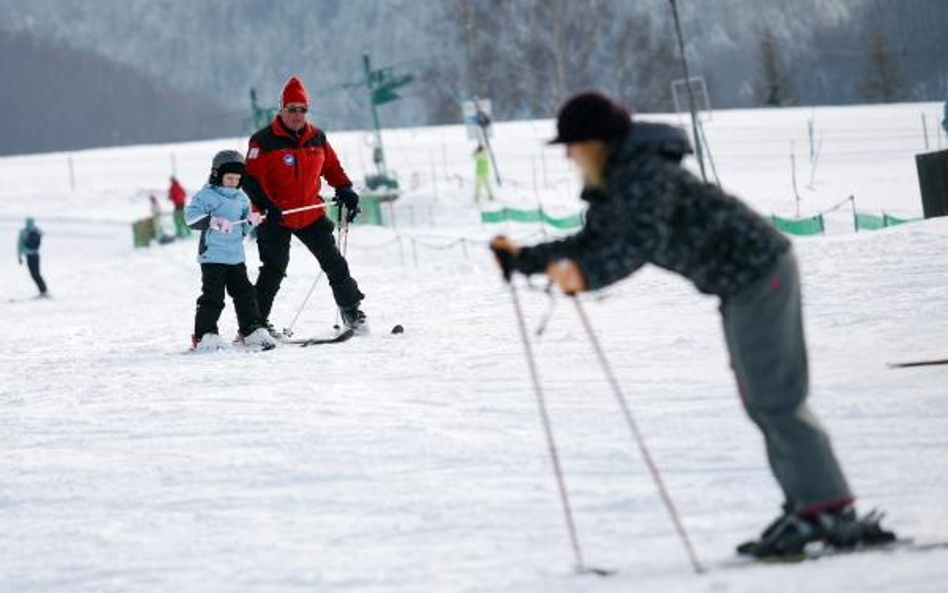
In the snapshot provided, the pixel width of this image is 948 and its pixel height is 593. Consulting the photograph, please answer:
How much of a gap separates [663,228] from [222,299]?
6.25m

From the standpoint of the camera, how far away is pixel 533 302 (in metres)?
10.7

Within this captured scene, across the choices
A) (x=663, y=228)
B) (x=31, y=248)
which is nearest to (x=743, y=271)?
(x=663, y=228)

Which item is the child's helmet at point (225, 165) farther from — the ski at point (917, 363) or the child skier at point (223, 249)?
the ski at point (917, 363)

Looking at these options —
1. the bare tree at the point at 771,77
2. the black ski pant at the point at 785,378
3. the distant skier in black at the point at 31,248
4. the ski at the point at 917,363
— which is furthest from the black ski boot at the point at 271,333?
the bare tree at the point at 771,77

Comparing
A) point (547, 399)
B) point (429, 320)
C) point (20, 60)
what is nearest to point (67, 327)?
point (429, 320)

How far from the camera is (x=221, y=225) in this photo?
9.38m

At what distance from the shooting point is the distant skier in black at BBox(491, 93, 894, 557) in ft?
12.5

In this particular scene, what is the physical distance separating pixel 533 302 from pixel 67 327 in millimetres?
5484

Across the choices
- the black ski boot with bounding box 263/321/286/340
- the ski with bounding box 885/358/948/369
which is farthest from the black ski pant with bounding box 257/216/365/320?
the ski with bounding box 885/358/948/369

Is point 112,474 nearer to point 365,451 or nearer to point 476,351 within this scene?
point 365,451

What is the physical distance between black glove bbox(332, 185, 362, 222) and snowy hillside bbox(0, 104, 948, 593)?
0.87m

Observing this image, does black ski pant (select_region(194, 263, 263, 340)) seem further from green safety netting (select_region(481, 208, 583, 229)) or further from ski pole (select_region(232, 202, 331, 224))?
green safety netting (select_region(481, 208, 583, 229))

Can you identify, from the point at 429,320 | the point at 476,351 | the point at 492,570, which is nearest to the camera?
the point at 492,570

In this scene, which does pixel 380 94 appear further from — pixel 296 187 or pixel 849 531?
pixel 849 531
